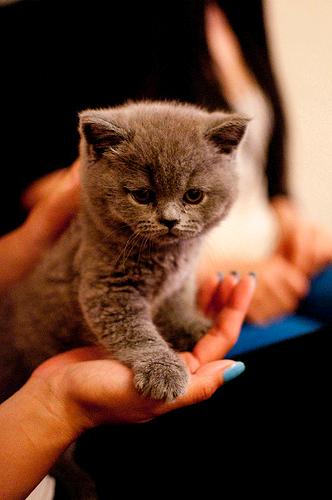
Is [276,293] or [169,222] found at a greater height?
[169,222]

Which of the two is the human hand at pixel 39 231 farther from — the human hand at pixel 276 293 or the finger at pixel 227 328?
the human hand at pixel 276 293

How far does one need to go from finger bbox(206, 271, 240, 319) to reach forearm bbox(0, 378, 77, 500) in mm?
498

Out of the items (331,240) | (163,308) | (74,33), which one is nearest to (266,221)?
(331,240)

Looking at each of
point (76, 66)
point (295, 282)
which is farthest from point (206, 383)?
point (76, 66)

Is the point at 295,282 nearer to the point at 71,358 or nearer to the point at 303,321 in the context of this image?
the point at 303,321

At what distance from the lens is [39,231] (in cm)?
114

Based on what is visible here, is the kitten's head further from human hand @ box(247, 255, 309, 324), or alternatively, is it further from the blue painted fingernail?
human hand @ box(247, 255, 309, 324)

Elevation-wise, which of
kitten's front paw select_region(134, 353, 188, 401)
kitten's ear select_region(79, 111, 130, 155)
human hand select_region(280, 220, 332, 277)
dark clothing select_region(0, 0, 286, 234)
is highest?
dark clothing select_region(0, 0, 286, 234)

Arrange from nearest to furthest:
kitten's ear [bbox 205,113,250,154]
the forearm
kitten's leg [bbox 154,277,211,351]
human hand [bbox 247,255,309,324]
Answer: the forearm → kitten's ear [bbox 205,113,250,154] → kitten's leg [bbox 154,277,211,351] → human hand [bbox 247,255,309,324]

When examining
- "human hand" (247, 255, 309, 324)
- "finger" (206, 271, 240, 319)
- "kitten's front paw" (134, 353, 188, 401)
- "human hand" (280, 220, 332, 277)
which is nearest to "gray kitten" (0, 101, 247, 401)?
"kitten's front paw" (134, 353, 188, 401)

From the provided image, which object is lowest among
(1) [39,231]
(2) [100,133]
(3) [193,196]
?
(1) [39,231]

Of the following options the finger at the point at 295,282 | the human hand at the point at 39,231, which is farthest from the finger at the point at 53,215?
the finger at the point at 295,282

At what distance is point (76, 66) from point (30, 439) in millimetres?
1127

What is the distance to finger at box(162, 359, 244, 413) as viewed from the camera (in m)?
0.72
